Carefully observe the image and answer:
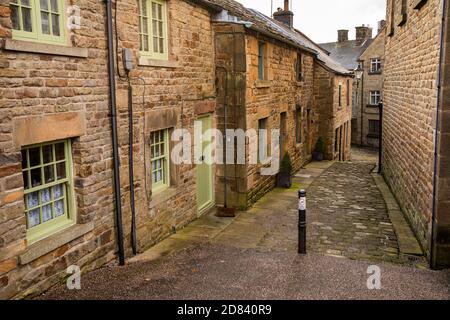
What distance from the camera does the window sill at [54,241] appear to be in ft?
17.1

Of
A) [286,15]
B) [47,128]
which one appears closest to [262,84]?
[47,128]

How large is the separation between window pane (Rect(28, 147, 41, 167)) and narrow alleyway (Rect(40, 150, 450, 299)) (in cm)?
172

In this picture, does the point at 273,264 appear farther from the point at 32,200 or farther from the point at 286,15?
the point at 286,15

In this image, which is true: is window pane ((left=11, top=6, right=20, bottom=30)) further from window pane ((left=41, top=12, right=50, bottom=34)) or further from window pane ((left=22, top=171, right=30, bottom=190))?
window pane ((left=22, top=171, right=30, bottom=190))

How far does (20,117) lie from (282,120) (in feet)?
36.6

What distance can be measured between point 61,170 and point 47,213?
2.04ft

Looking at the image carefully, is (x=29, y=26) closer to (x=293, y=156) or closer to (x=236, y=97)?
(x=236, y=97)

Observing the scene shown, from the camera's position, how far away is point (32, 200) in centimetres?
552

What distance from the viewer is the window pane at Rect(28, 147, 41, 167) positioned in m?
5.45

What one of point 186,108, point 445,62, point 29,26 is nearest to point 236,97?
point 186,108

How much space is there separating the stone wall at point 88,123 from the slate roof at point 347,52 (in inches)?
1353

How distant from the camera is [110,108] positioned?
6586 mm

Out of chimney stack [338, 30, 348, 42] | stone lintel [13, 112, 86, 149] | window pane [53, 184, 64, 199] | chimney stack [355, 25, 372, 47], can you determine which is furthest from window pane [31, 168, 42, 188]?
chimney stack [338, 30, 348, 42]
